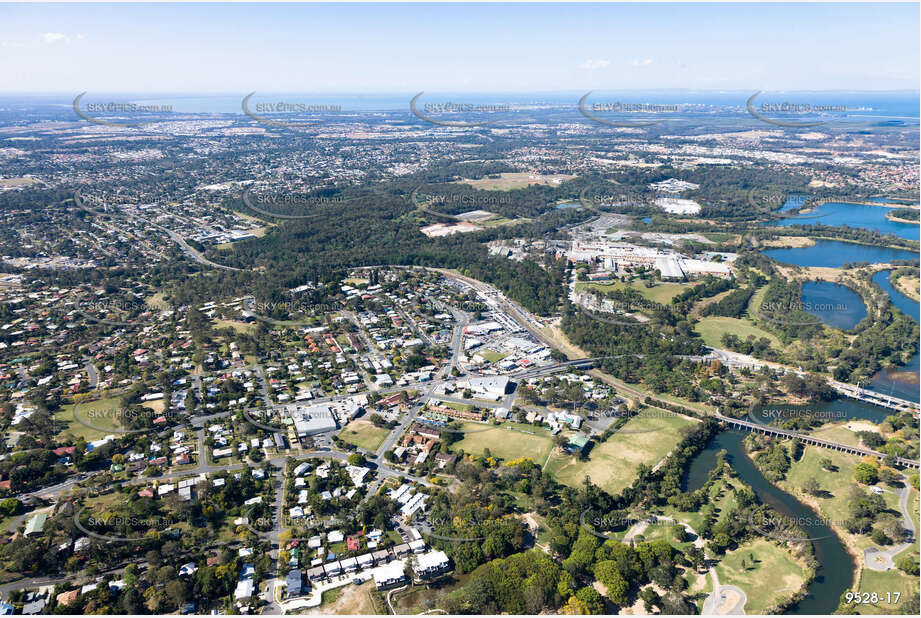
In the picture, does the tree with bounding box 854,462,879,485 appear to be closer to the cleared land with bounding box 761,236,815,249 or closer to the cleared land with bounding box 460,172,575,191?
the cleared land with bounding box 761,236,815,249

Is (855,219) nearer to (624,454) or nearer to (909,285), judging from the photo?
(909,285)

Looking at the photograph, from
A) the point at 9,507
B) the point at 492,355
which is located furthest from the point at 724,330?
the point at 9,507

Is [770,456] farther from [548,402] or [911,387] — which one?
[911,387]

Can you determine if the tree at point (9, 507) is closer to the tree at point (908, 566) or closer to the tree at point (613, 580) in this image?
the tree at point (613, 580)

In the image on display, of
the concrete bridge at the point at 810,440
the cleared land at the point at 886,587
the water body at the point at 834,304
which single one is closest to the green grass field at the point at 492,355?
the concrete bridge at the point at 810,440

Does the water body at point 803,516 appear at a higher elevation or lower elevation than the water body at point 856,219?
lower

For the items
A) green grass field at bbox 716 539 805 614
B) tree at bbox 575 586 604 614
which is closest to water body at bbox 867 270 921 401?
green grass field at bbox 716 539 805 614

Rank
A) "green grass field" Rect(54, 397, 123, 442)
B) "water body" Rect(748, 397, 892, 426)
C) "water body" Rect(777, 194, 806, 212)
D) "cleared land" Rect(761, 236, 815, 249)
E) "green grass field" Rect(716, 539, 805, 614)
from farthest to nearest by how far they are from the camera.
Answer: "water body" Rect(777, 194, 806, 212) → "cleared land" Rect(761, 236, 815, 249) → "water body" Rect(748, 397, 892, 426) → "green grass field" Rect(54, 397, 123, 442) → "green grass field" Rect(716, 539, 805, 614)
